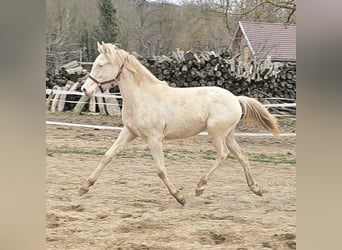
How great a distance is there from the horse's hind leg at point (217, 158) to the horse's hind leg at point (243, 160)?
0.11ft

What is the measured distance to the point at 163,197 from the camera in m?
2.80

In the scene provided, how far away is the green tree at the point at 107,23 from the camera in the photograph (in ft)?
9.23

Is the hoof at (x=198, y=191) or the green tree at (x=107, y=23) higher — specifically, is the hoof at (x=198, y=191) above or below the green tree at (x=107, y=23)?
below

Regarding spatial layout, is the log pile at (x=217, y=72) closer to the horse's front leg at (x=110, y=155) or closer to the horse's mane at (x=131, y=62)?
the horse's mane at (x=131, y=62)

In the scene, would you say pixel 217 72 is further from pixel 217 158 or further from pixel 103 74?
pixel 103 74

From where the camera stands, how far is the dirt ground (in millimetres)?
2744

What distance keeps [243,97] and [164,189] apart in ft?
2.29

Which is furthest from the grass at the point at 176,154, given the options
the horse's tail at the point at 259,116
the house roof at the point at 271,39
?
the house roof at the point at 271,39

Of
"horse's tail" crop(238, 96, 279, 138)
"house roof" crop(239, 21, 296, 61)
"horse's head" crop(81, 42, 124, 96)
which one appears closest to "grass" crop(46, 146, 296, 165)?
"horse's tail" crop(238, 96, 279, 138)

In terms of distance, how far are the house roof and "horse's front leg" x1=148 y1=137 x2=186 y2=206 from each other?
76 cm

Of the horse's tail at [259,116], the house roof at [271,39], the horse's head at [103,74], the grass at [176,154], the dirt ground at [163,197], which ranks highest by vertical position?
the house roof at [271,39]
